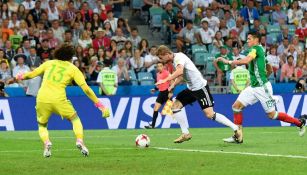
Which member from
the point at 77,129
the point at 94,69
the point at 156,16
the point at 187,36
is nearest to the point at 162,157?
the point at 77,129

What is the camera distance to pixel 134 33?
33562mm

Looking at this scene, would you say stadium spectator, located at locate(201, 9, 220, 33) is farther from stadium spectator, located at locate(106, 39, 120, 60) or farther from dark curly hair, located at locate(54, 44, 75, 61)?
dark curly hair, located at locate(54, 44, 75, 61)

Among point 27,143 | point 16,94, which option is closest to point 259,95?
point 27,143

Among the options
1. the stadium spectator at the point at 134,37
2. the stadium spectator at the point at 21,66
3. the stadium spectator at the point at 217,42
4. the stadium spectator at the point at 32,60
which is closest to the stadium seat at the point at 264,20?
the stadium spectator at the point at 217,42

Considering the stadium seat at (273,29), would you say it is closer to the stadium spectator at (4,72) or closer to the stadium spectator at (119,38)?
the stadium spectator at (119,38)

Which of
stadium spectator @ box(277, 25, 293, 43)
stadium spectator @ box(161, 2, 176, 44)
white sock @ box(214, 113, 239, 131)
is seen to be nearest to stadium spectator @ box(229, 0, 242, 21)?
stadium spectator @ box(277, 25, 293, 43)

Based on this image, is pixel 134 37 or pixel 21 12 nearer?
pixel 21 12

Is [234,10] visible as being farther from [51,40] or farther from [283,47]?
[51,40]

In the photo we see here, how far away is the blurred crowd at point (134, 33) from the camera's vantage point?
30.8m

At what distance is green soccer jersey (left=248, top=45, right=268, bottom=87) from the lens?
1955cm

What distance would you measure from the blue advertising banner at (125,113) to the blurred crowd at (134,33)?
0.92m

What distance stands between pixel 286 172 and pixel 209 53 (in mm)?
20473

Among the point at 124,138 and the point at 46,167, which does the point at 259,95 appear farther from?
the point at 46,167

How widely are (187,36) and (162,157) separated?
740 inches
